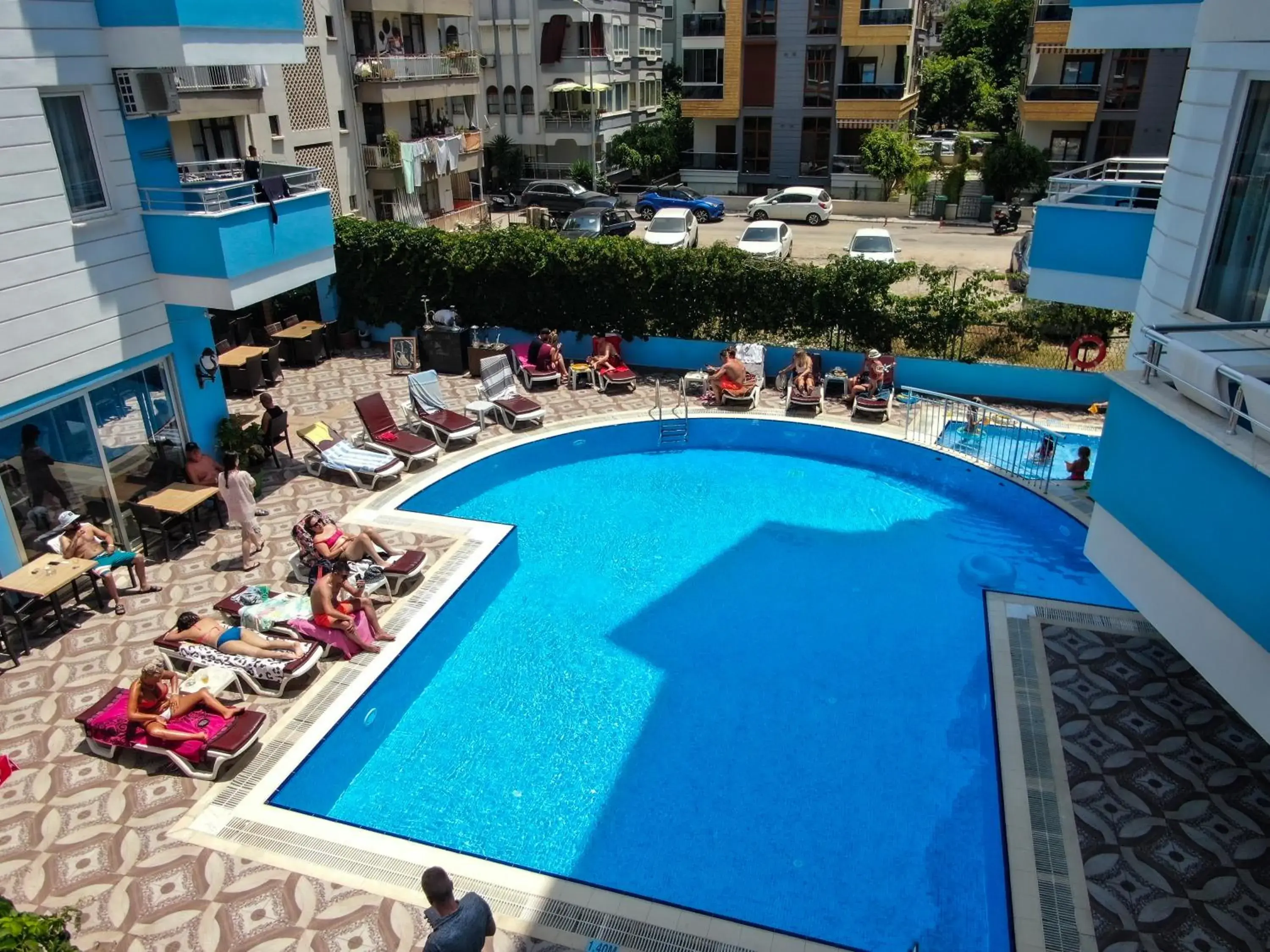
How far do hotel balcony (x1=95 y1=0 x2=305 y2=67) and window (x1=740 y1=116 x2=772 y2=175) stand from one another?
36.0 m

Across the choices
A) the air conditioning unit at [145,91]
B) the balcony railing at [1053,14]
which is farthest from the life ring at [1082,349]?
the balcony railing at [1053,14]

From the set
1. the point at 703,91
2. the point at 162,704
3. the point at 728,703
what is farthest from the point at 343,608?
the point at 703,91

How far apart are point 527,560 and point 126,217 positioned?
7.39 m

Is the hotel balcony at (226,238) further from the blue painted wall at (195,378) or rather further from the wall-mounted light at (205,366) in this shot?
the wall-mounted light at (205,366)

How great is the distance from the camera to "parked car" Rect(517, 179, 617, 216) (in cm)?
3925

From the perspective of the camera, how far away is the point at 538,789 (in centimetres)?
929

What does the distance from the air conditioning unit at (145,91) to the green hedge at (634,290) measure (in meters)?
8.58

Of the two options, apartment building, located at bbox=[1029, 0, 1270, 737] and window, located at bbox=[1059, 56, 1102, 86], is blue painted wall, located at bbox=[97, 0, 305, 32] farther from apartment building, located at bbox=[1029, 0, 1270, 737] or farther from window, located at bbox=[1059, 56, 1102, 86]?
window, located at bbox=[1059, 56, 1102, 86]

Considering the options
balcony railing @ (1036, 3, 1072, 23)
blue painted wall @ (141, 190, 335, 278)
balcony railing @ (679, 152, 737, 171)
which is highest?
balcony railing @ (1036, 3, 1072, 23)

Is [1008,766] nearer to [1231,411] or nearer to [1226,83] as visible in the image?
[1231,411]

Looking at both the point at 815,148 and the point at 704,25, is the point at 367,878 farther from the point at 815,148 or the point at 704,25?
the point at 704,25

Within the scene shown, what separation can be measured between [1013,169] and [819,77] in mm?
10523

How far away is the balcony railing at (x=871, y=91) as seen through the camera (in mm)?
40812

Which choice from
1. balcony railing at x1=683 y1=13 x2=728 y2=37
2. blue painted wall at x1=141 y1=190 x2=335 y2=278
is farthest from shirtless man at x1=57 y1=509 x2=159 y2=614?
balcony railing at x1=683 y1=13 x2=728 y2=37
